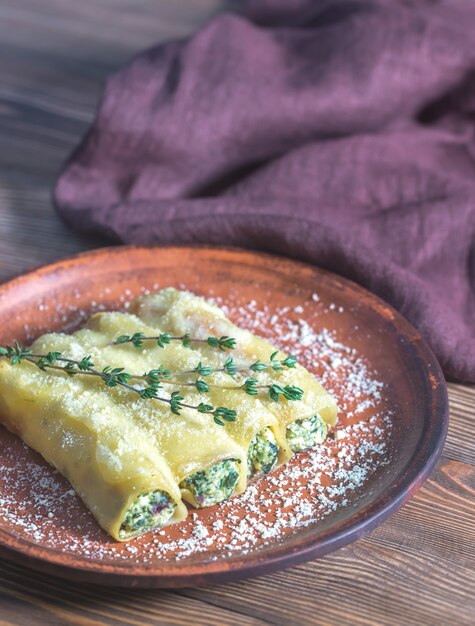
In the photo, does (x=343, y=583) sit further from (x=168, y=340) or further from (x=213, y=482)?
(x=168, y=340)

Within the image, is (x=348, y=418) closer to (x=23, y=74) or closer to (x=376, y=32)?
(x=376, y=32)

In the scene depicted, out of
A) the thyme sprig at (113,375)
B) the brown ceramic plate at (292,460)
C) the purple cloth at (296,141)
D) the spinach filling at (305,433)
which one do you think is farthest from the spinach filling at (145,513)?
the purple cloth at (296,141)

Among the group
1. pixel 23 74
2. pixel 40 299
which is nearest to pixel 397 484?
Result: pixel 40 299

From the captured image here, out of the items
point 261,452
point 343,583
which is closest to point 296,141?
point 261,452

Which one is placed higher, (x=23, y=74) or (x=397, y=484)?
(x=397, y=484)

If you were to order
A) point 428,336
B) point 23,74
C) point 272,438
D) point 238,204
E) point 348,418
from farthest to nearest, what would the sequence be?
1. point 23,74
2. point 238,204
3. point 428,336
4. point 348,418
5. point 272,438

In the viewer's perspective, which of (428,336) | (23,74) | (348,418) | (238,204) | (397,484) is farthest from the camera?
(23,74)
